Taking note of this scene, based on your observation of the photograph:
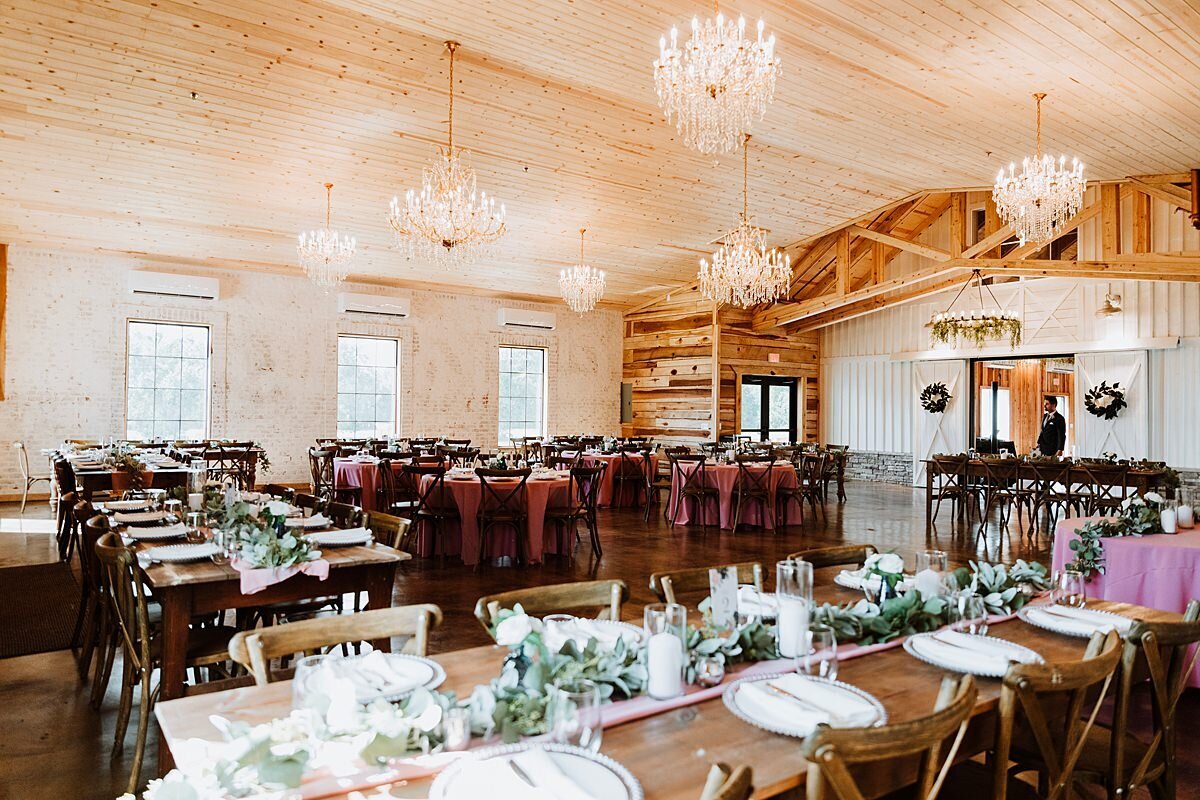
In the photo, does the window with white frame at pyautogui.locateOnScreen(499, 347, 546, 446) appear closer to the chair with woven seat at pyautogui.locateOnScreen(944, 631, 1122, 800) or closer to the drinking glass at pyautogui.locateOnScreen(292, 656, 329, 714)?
the chair with woven seat at pyautogui.locateOnScreen(944, 631, 1122, 800)

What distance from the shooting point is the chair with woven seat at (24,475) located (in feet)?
33.4

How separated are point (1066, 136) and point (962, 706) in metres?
8.14

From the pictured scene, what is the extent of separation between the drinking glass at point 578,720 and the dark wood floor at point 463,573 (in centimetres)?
238

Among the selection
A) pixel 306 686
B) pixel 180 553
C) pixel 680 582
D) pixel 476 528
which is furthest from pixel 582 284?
pixel 306 686

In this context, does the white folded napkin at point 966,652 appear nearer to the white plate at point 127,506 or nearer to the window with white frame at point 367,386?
the white plate at point 127,506

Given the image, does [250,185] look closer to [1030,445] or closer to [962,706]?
[962,706]

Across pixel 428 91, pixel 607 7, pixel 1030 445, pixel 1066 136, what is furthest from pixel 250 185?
pixel 1030 445

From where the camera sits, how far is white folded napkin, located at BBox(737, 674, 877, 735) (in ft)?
5.40

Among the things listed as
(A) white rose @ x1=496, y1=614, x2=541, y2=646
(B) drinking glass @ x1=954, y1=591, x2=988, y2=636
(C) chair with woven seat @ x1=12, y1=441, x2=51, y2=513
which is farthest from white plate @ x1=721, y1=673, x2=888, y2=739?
(C) chair with woven seat @ x1=12, y1=441, x2=51, y2=513

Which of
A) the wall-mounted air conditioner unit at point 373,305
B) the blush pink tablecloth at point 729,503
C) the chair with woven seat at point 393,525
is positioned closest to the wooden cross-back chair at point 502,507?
the chair with woven seat at point 393,525

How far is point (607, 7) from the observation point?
20.7 feet

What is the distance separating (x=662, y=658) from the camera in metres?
1.81

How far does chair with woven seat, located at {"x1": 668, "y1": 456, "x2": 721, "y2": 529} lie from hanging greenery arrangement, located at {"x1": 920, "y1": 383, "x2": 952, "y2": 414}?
24.4ft

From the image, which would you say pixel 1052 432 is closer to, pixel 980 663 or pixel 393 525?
pixel 393 525
